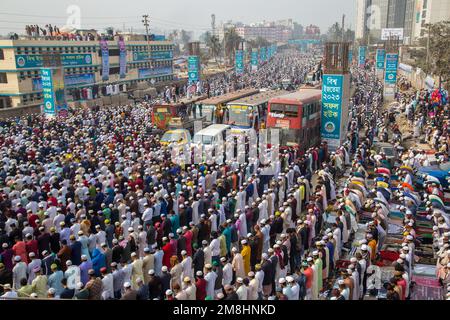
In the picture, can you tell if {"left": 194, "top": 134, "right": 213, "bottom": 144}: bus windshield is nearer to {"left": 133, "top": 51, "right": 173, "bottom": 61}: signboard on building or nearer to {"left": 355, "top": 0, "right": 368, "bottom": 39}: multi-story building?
{"left": 133, "top": 51, "right": 173, "bottom": 61}: signboard on building

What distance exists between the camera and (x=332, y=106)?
17781 millimetres

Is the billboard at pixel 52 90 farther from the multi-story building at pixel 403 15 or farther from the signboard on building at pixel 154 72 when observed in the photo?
the multi-story building at pixel 403 15

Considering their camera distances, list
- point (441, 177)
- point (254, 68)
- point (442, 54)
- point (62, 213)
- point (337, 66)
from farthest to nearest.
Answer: point (254, 68) → point (442, 54) → point (337, 66) → point (441, 177) → point (62, 213)

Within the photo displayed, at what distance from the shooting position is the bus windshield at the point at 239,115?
20.5 meters

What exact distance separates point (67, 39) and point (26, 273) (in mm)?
31395

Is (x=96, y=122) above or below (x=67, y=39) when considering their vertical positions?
below

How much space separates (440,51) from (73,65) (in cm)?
2719

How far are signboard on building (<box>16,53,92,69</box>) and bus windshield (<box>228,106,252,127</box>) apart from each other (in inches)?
642

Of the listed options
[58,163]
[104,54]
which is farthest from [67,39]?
[58,163]

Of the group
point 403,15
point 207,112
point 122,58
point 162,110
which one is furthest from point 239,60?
point 403,15

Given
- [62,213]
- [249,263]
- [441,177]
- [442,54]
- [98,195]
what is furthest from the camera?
[442,54]

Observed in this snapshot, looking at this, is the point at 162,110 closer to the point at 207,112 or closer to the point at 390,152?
the point at 207,112
